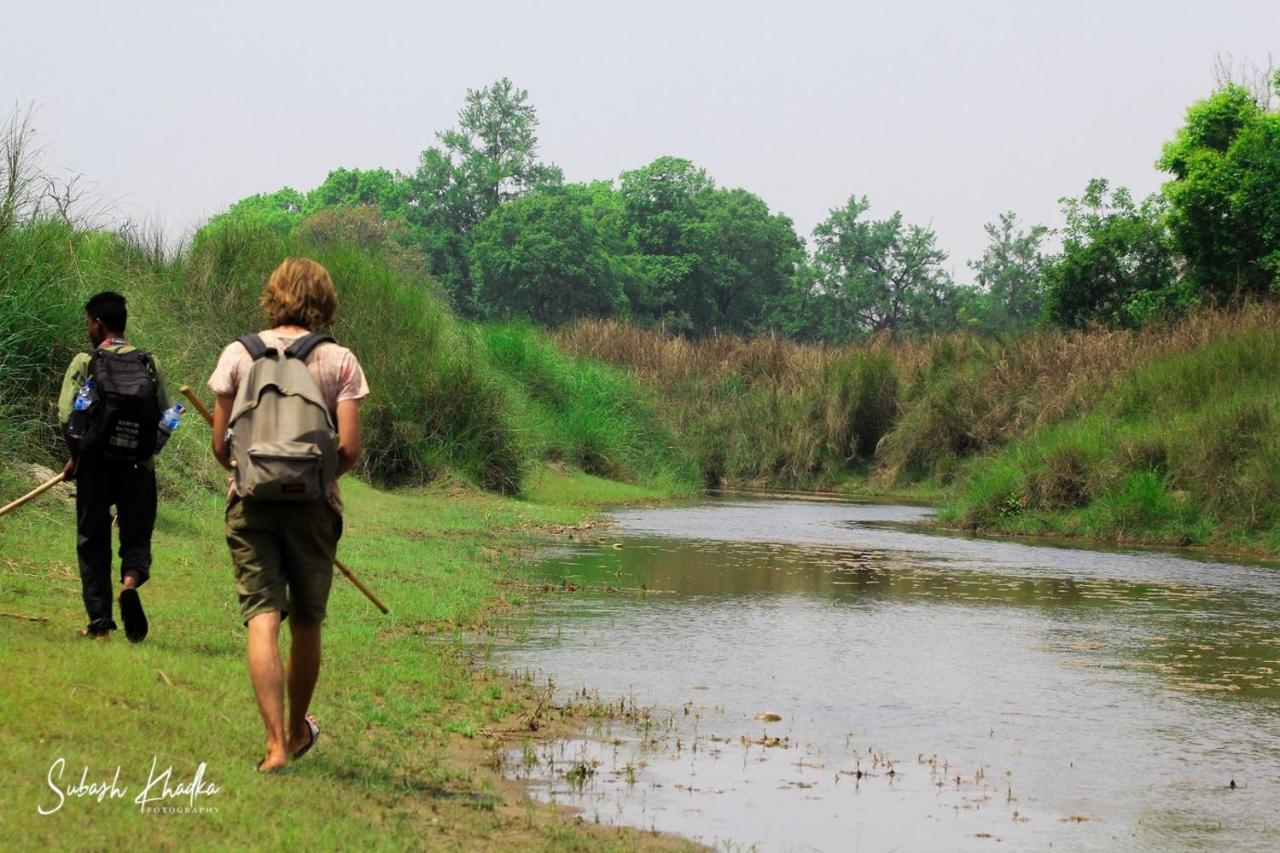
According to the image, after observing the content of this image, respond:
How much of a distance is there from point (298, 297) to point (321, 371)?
1.19 feet

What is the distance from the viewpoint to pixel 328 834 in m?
5.15

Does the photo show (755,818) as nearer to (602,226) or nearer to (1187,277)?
(1187,277)

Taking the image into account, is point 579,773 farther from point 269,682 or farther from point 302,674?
point 269,682

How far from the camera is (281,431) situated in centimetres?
575

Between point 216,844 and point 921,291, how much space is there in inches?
3251

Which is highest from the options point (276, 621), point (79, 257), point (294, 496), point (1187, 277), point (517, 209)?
point (517, 209)

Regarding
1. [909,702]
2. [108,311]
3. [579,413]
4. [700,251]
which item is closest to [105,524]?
[108,311]

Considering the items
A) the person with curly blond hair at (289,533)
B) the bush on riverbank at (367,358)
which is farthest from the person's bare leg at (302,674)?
the bush on riverbank at (367,358)

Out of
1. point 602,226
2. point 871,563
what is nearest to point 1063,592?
point 871,563

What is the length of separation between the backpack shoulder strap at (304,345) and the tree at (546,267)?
65.0m

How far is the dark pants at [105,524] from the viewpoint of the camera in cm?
→ 765

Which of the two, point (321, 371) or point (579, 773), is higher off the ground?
point (321, 371)

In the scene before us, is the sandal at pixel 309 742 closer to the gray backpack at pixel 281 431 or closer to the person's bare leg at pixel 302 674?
the person's bare leg at pixel 302 674

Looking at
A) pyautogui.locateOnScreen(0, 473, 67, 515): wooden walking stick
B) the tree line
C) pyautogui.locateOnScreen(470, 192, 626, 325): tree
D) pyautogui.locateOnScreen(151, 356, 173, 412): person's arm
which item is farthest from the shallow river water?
pyautogui.locateOnScreen(470, 192, 626, 325): tree
